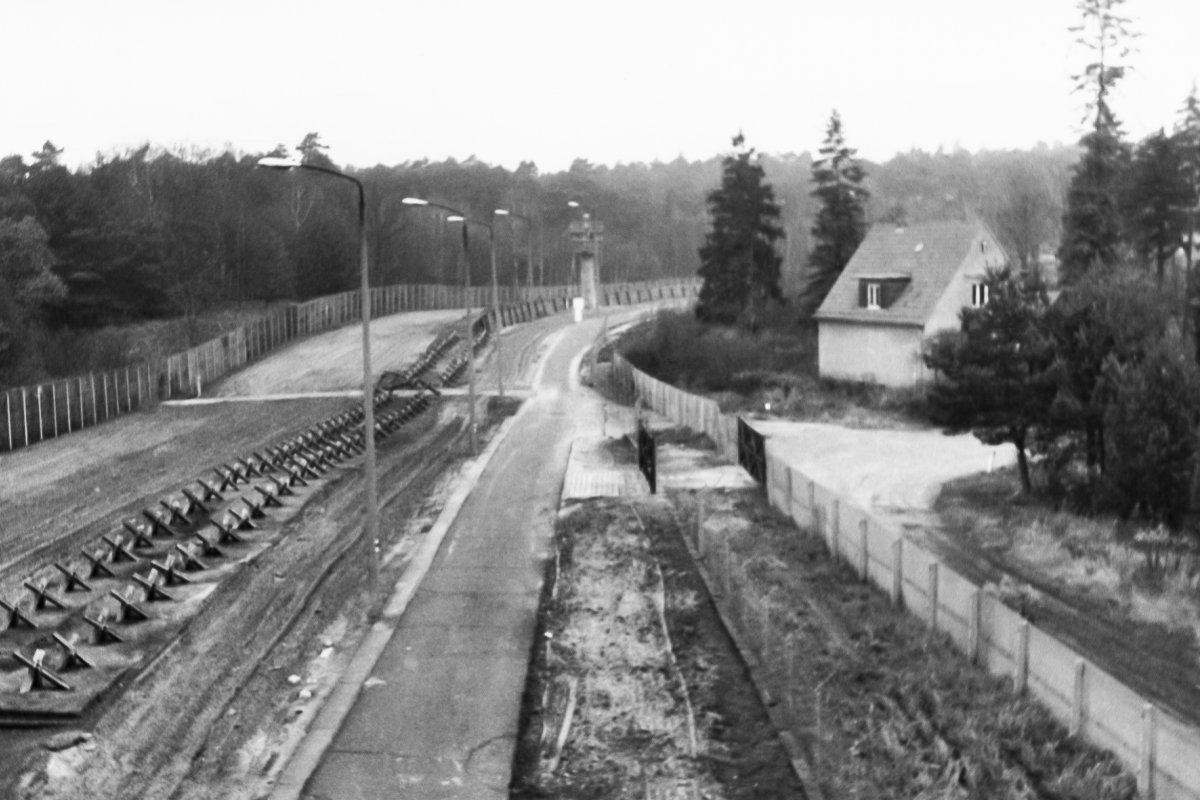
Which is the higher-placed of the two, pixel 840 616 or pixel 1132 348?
pixel 1132 348

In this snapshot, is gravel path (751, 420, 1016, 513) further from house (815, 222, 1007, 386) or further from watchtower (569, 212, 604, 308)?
watchtower (569, 212, 604, 308)

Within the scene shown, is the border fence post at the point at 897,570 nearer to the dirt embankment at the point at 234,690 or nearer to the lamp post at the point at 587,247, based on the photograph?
the dirt embankment at the point at 234,690

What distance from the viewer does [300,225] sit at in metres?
94.1

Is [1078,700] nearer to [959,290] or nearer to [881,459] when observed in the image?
[881,459]

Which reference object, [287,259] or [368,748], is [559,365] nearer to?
[287,259]

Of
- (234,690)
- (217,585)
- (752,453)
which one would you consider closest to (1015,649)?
(234,690)

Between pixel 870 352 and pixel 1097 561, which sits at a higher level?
pixel 870 352

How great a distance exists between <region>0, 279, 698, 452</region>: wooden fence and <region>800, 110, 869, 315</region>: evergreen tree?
21.9m

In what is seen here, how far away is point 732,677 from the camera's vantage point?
17.4 meters

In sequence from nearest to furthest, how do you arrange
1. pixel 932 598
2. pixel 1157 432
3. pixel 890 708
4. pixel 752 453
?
pixel 890 708 → pixel 932 598 → pixel 1157 432 → pixel 752 453

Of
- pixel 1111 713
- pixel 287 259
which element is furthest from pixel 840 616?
pixel 287 259

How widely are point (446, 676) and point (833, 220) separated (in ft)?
185

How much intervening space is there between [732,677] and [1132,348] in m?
18.3

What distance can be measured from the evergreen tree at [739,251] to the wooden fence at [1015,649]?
146ft
